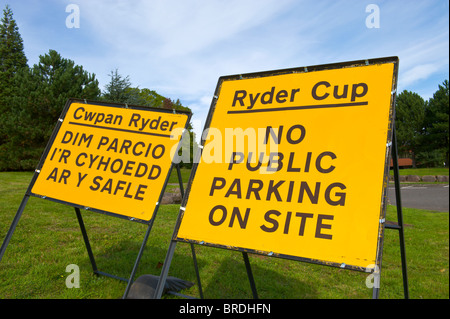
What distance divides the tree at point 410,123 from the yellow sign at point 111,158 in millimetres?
43982

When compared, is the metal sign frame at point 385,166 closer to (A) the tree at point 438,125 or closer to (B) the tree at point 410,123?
(A) the tree at point 438,125

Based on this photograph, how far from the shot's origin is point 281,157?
1907 millimetres

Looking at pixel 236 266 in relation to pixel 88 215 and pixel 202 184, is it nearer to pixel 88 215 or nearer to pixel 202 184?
pixel 202 184

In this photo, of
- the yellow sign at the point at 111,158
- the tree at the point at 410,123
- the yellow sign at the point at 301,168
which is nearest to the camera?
the yellow sign at the point at 301,168

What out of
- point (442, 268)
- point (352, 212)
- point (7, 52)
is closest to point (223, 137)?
point (352, 212)

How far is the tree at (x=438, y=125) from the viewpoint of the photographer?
36.1 m

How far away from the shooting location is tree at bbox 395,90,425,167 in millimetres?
40062

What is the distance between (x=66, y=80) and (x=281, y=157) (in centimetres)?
1934

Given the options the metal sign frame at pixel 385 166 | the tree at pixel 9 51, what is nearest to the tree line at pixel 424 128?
the metal sign frame at pixel 385 166

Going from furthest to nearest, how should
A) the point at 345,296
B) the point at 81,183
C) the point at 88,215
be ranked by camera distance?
1. the point at 88,215
2. the point at 345,296
3. the point at 81,183

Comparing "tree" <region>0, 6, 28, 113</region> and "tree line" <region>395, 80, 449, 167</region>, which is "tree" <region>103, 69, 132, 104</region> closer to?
"tree" <region>0, 6, 28, 113</region>

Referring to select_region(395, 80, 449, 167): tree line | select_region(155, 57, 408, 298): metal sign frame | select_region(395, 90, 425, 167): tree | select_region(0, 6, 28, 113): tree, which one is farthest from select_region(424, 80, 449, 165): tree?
select_region(0, 6, 28, 113): tree

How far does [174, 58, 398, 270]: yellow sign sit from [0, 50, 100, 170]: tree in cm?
1754

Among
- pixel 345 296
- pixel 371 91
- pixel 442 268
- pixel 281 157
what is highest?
pixel 371 91
